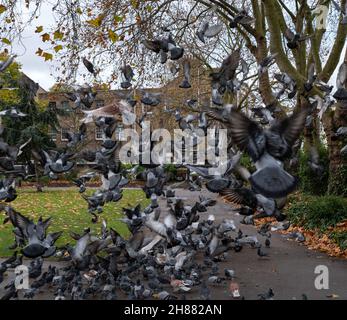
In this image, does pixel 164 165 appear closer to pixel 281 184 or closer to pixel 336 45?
pixel 281 184

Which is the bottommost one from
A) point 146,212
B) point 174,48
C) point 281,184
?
point 146,212

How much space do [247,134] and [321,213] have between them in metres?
8.32

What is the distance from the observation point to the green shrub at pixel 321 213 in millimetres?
10594

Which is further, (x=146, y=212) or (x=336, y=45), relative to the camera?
(x=336, y=45)

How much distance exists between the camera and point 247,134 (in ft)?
11.3

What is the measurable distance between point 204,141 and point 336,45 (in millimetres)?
9408

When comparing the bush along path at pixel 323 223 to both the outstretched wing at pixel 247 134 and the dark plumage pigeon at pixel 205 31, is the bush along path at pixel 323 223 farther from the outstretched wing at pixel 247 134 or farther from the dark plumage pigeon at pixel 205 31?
the outstretched wing at pixel 247 134

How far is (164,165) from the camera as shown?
191 inches

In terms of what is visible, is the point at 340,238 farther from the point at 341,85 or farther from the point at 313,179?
the point at 313,179

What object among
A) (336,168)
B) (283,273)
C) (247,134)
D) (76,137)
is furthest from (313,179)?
(247,134)

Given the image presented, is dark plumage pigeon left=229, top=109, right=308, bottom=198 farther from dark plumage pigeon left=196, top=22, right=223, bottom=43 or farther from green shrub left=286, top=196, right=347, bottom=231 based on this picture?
green shrub left=286, top=196, right=347, bottom=231

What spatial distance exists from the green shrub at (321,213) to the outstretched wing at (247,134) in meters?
7.66
